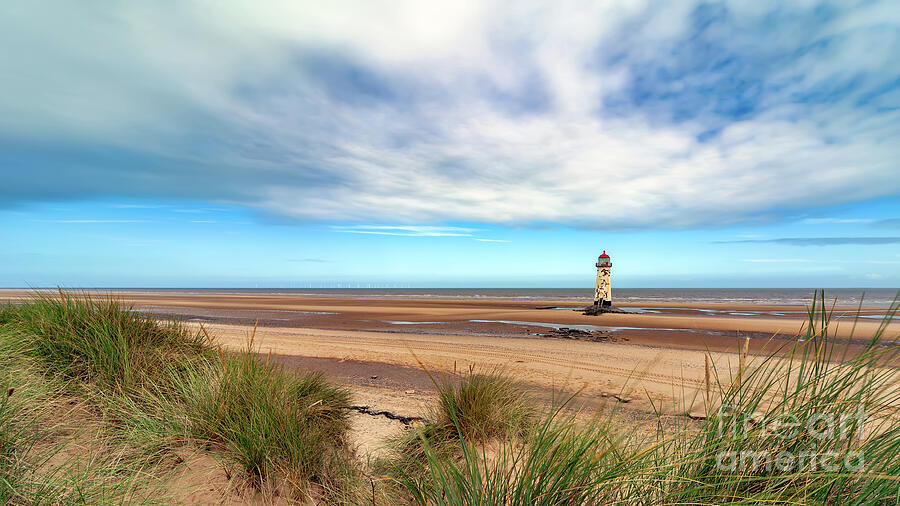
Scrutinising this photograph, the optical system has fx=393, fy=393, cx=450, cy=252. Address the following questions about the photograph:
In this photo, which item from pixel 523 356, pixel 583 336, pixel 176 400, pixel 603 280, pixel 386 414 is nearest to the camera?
pixel 176 400

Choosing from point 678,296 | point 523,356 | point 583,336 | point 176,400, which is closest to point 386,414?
point 176,400

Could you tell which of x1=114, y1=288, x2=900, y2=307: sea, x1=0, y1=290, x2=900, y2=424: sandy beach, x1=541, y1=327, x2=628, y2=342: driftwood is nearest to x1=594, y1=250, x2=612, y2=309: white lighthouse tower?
x1=0, y1=290, x2=900, y2=424: sandy beach

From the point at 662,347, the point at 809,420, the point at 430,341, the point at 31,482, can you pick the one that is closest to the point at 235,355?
the point at 31,482

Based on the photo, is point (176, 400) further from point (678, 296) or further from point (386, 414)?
point (678, 296)

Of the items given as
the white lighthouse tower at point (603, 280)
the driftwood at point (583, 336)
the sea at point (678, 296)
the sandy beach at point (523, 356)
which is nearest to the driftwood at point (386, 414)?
the sandy beach at point (523, 356)

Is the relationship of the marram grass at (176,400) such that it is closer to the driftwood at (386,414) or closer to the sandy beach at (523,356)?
the sandy beach at (523,356)

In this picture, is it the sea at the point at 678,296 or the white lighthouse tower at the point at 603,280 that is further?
the sea at the point at 678,296

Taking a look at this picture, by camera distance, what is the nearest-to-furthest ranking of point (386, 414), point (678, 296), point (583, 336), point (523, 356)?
1. point (386, 414)
2. point (523, 356)
3. point (583, 336)
4. point (678, 296)

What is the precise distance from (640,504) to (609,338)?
15.7 metres

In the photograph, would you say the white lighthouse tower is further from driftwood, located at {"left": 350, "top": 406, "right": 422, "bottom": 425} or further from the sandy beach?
driftwood, located at {"left": 350, "top": 406, "right": 422, "bottom": 425}

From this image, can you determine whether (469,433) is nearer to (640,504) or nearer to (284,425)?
(284,425)

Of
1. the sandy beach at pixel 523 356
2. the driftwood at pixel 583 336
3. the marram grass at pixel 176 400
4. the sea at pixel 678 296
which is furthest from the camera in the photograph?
the sea at pixel 678 296

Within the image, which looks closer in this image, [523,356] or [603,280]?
[523,356]

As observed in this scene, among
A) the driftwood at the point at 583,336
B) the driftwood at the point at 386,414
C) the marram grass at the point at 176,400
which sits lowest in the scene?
the driftwood at the point at 583,336
